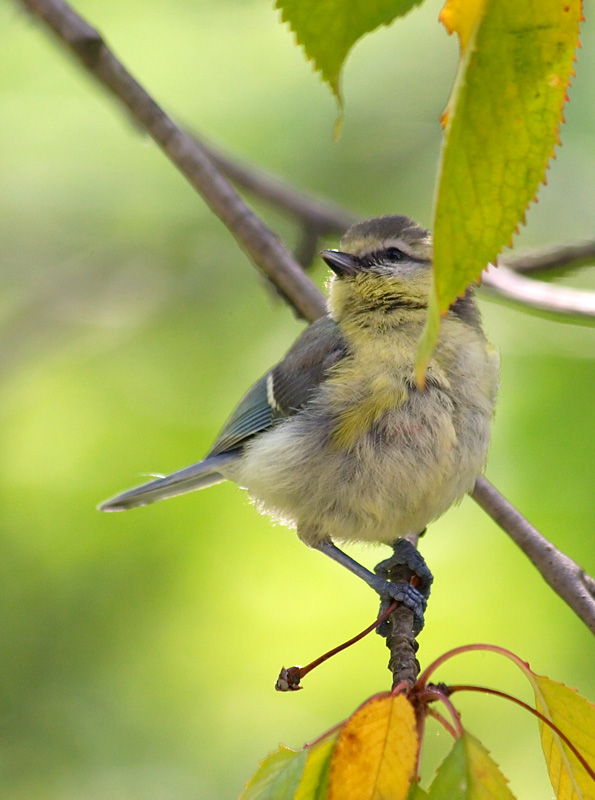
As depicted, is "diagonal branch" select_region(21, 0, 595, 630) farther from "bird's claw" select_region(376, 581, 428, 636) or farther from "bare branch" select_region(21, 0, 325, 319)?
"bird's claw" select_region(376, 581, 428, 636)

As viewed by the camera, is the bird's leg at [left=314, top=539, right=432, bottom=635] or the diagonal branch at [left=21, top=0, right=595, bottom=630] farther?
the diagonal branch at [left=21, top=0, right=595, bottom=630]

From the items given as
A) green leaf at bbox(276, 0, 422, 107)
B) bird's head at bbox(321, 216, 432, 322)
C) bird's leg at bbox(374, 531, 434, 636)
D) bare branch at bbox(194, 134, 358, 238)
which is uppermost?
bare branch at bbox(194, 134, 358, 238)

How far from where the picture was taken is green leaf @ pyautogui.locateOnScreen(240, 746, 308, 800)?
1.35 metres

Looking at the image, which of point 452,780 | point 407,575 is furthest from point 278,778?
point 407,575

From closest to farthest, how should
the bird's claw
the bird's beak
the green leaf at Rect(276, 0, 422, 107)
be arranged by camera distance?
the green leaf at Rect(276, 0, 422, 107) < the bird's claw < the bird's beak

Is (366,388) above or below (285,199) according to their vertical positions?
below

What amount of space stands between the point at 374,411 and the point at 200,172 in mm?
963

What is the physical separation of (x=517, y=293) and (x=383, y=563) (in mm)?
988

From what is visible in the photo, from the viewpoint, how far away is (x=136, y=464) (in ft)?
12.0

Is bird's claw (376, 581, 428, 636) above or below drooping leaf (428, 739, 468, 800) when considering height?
above

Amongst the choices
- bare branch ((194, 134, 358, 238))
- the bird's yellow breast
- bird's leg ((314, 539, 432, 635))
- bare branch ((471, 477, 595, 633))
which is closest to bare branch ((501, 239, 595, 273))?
bare branch ((194, 134, 358, 238))

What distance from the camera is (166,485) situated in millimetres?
3186

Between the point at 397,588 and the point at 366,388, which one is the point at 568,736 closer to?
the point at 397,588

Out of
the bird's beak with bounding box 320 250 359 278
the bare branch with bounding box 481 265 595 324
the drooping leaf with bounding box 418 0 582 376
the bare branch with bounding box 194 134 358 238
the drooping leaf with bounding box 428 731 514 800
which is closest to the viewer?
the drooping leaf with bounding box 418 0 582 376
